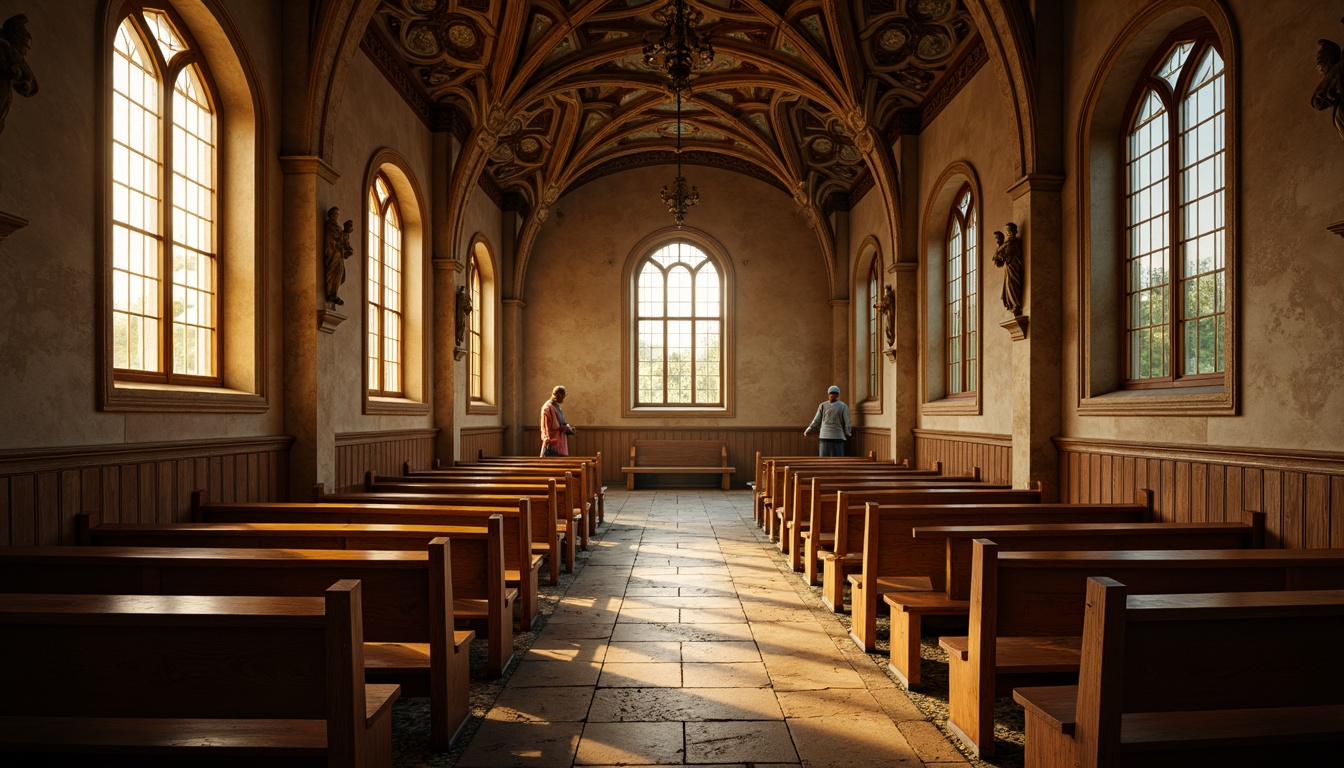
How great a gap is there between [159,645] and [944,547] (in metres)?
4.37

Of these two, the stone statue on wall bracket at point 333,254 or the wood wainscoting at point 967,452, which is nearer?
the stone statue on wall bracket at point 333,254

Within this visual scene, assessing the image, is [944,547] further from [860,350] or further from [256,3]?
[860,350]

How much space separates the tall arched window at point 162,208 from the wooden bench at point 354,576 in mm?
1972

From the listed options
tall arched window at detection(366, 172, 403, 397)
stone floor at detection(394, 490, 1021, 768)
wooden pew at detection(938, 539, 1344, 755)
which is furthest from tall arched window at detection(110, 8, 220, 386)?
wooden pew at detection(938, 539, 1344, 755)

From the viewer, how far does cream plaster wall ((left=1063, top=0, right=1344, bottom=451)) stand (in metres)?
4.74

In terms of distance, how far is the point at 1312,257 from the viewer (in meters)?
4.86

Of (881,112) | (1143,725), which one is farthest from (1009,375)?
(1143,725)

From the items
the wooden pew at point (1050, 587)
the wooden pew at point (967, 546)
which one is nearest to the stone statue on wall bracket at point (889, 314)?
the wooden pew at point (967, 546)

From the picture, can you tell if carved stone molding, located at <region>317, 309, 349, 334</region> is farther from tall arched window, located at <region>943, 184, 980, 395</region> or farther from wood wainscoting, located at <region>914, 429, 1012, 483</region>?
tall arched window, located at <region>943, 184, 980, 395</region>

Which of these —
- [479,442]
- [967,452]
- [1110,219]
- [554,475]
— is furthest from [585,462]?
[1110,219]

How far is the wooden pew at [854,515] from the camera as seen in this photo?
240 inches

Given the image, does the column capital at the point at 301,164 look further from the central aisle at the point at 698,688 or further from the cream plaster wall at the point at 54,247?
the central aisle at the point at 698,688

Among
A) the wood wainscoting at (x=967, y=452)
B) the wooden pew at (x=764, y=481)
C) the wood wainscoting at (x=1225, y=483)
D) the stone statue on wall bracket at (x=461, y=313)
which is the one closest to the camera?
the wood wainscoting at (x=1225, y=483)

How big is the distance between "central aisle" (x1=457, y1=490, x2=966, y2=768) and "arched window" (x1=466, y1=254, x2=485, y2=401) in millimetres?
7784
